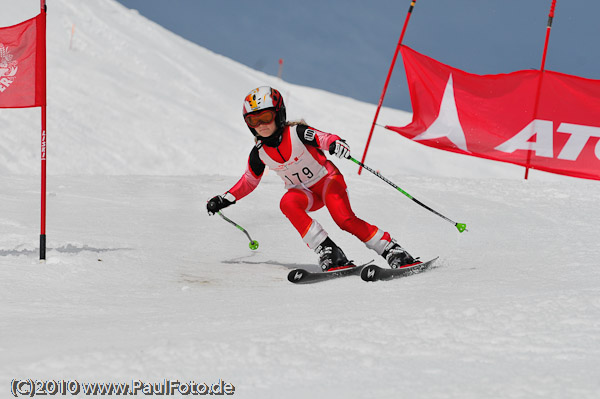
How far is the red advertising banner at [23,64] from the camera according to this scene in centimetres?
486

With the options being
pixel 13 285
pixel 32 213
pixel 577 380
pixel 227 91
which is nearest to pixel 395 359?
pixel 577 380

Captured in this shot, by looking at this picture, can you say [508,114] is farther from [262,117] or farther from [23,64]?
[23,64]

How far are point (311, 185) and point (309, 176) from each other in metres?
0.08

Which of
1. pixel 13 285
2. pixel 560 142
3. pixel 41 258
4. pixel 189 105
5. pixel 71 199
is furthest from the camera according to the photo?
pixel 189 105

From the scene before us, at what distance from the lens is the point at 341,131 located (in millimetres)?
22859

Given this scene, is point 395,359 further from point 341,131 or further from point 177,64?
point 177,64

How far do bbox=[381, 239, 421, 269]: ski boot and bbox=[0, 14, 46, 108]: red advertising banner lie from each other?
2.93 metres

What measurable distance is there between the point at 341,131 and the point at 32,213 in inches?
669

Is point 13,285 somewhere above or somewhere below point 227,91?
below

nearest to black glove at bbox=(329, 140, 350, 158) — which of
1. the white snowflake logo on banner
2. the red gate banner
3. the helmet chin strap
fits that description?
the helmet chin strap

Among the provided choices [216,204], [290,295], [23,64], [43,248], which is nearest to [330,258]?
[290,295]

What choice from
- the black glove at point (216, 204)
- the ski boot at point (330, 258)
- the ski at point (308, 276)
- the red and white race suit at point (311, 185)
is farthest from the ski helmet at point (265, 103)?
the ski at point (308, 276)

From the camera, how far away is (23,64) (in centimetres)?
490

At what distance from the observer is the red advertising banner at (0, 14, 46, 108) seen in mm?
4863
